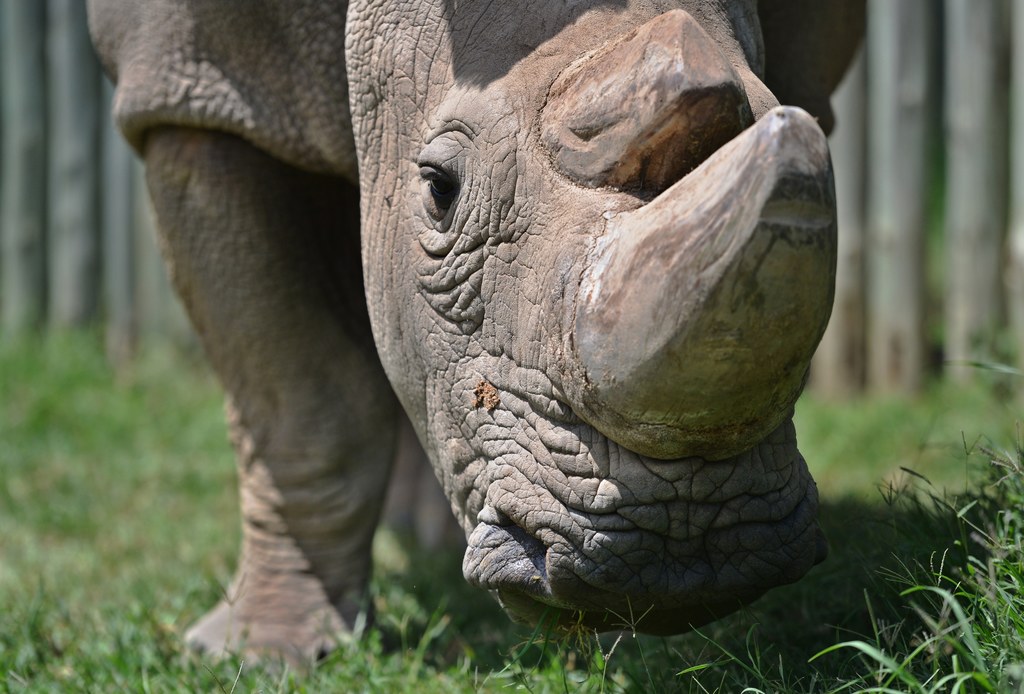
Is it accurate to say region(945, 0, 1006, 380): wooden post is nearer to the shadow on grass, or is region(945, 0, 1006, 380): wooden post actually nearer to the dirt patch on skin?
the shadow on grass

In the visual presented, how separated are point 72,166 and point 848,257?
4084 millimetres

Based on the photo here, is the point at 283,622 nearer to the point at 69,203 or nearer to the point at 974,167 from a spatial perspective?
the point at 974,167

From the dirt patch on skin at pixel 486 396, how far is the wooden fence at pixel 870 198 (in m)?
3.57

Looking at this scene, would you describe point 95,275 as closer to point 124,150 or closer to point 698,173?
point 124,150

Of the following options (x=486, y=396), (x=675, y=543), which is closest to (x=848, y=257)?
(x=486, y=396)

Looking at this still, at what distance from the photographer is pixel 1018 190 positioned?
5879 mm

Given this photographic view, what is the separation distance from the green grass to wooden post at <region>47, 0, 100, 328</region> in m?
0.74

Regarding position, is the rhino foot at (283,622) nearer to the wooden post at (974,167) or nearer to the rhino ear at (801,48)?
the rhino ear at (801,48)

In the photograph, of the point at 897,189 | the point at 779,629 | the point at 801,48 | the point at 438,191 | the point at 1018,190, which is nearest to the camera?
the point at 438,191

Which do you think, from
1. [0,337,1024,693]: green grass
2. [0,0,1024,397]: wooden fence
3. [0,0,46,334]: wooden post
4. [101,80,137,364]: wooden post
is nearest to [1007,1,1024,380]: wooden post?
[0,0,1024,397]: wooden fence

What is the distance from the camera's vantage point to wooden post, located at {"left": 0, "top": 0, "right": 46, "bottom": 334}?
709 cm

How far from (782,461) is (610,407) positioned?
1.23ft

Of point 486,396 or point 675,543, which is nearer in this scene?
point 675,543

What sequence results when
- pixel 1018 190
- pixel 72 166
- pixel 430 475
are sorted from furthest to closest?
pixel 72 166
pixel 1018 190
pixel 430 475
